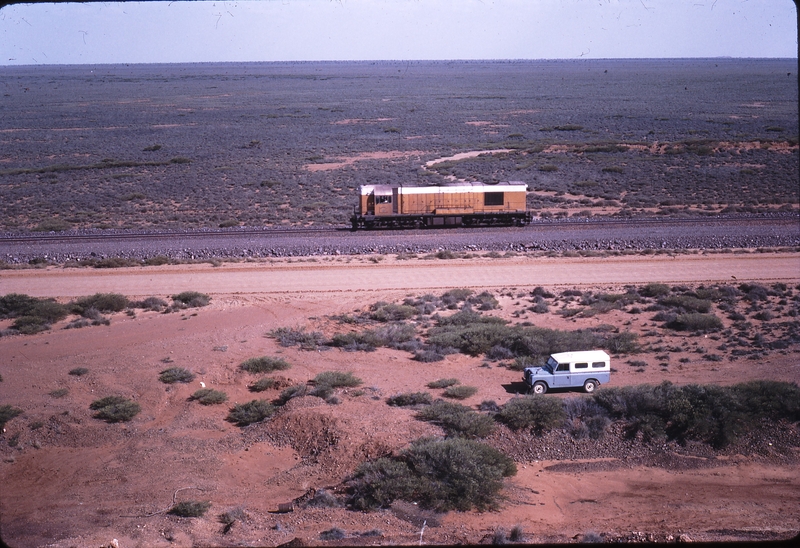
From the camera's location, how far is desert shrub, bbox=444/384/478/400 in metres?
15.9

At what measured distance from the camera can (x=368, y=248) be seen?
31.2 metres

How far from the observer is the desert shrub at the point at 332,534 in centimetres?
983

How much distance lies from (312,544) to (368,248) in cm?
2242

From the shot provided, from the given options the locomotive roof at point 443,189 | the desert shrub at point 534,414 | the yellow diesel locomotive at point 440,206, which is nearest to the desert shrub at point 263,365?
the desert shrub at point 534,414

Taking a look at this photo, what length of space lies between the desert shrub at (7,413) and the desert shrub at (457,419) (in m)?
9.72

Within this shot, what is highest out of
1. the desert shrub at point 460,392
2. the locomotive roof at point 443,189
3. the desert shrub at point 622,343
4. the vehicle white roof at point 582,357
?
the locomotive roof at point 443,189

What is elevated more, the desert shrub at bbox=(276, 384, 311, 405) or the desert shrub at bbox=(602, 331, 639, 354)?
the desert shrub at bbox=(602, 331, 639, 354)

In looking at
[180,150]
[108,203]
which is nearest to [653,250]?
[108,203]

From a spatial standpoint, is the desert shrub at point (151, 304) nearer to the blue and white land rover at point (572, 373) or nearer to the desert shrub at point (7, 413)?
the desert shrub at point (7, 413)

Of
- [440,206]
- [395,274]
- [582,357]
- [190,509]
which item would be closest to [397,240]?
[440,206]

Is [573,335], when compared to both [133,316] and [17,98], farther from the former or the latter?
[17,98]

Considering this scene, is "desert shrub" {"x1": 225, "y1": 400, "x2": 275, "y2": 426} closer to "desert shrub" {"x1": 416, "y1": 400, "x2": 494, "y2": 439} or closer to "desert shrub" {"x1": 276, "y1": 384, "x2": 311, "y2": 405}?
"desert shrub" {"x1": 276, "y1": 384, "x2": 311, "y2": 405}

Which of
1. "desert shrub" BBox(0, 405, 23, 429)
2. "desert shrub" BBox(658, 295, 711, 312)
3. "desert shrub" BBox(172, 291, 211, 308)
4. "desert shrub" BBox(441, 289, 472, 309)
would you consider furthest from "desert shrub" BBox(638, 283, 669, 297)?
"desert shrub" BBox(0, 405, 23, 429)

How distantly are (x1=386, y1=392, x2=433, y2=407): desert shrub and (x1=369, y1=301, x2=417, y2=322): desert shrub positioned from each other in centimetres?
672
